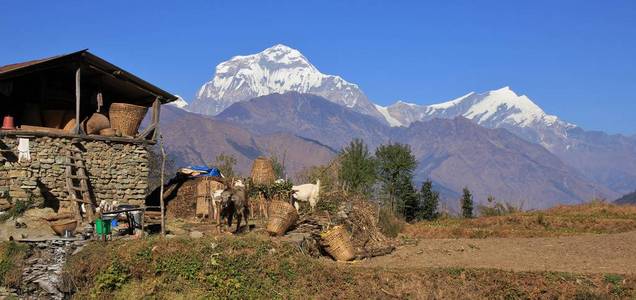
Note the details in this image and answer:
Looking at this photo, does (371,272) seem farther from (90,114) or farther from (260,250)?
(90,114)

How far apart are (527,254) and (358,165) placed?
29.3m

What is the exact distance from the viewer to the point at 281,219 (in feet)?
68.5

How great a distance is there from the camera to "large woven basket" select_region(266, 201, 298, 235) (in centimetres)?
2069

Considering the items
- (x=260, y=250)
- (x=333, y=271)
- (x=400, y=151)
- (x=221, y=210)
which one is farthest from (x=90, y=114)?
(x=400, y=151)

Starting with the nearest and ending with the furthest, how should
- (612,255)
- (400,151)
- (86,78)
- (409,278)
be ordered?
(409,278) → (612,255) → (86,78) → (400,151)

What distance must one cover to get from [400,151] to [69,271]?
38.9 metres

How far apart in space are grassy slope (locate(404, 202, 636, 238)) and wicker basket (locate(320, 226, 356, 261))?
7.62m

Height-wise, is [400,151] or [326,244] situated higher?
[400,151]

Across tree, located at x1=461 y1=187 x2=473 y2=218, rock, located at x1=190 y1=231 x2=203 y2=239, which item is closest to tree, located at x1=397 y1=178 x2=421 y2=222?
tree, located at x1=461 y1=187 x2=473 y2=218

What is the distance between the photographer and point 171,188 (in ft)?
87.3

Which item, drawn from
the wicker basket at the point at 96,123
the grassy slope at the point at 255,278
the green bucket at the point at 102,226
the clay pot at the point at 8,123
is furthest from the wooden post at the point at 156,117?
the grassy slope at the point at 255,278

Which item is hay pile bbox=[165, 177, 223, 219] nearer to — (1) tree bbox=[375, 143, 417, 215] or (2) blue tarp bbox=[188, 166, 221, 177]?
(2) blue tarp bbox=[188, 166, 221, 177]

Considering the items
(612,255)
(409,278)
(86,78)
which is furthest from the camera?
(86,78)

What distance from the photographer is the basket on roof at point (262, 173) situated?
87.0ft
